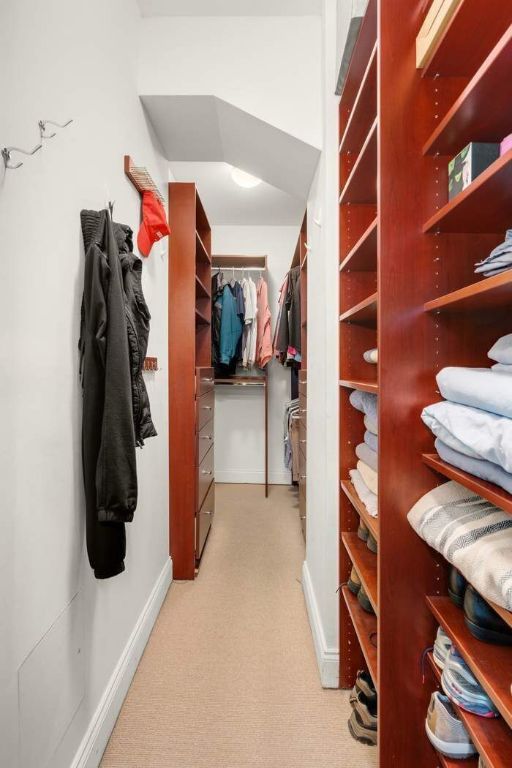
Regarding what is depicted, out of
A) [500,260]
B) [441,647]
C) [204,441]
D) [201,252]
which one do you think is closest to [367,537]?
[441,647]

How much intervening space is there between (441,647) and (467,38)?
125 cm

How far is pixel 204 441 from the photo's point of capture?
8.15 feet

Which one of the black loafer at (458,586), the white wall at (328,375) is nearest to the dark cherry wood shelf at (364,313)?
the white wall at (328,375)

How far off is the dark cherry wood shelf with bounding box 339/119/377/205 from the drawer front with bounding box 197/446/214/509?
65.6 inches

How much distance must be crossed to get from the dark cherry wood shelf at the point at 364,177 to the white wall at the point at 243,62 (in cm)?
61

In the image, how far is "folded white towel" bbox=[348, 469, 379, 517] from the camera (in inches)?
41.3

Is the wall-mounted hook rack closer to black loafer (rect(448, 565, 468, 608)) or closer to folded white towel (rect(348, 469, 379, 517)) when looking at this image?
folded white towel (rect(348, 469, 379, 517))

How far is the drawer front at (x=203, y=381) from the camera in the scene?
7.41 feet

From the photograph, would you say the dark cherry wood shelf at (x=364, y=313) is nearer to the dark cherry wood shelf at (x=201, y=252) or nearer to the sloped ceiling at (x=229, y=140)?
the sloped ceiling at (x=229, y=140)

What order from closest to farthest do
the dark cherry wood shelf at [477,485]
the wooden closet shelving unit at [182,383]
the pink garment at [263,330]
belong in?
the dark cherry wood shelf at [477,485] < the wooden closet shelving unit at [182,383] < the pink garment at [263,330]

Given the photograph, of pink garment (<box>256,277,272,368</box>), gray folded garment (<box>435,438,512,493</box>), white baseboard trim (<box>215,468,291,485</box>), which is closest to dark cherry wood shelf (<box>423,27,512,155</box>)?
gray folded garment (<box>435,438,512,493</box>)

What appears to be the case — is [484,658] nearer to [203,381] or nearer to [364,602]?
[364,602]

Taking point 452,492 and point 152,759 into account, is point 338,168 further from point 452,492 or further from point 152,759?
point 152,759

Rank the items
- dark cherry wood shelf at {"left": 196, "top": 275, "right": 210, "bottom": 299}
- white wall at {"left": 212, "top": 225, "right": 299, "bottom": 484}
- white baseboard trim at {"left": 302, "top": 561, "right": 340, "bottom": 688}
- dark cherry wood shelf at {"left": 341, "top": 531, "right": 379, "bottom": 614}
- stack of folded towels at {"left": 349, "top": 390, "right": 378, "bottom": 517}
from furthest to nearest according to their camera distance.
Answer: white wall at {"left": 212, "top": 225, "right": 299, "bottom": 484}, dark cherry wood shelf at {"left": 196, "top": 275, "right": 210, "bottom": 299}, white baseboard trim at {"left": 302, "top": 561, "right": 340, "bottom": 688}, stack of folded towels at {"left": 349, "top": 390, "right": 378, "bottom": 517}, dark cherry wood shelf at {"left": 341, "top": 531, "right": 379, "bottom": 614}
